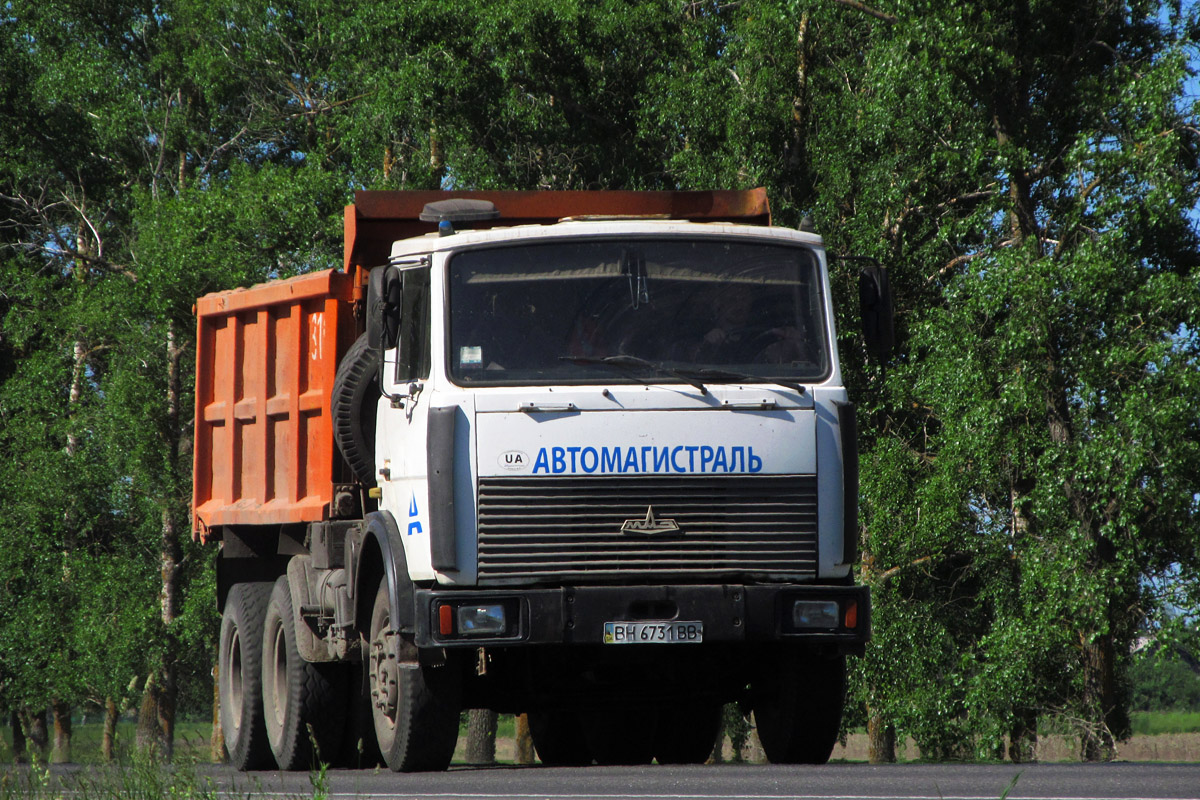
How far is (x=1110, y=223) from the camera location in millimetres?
20688

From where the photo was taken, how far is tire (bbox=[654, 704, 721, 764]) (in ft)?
38.8

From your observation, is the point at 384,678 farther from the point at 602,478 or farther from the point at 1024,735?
the point at 1024,735

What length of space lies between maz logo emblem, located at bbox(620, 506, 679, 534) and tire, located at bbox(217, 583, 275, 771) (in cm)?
462

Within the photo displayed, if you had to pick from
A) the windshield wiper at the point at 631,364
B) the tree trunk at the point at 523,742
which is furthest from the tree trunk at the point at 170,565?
the windshield wiper at the point at 631,364

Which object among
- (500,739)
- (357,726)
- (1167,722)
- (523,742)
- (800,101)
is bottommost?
(1167,722)

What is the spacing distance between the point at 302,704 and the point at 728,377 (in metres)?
4.15

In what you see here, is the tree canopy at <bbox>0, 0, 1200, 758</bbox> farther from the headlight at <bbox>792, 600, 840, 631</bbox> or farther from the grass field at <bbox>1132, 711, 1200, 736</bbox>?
the grass field at <bbox>1132, 711, 1200, 736</bbox>

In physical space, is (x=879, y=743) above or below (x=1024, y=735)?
below

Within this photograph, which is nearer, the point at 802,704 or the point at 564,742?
the point at 802,704

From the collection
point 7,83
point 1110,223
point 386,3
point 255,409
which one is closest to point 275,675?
point 255,409

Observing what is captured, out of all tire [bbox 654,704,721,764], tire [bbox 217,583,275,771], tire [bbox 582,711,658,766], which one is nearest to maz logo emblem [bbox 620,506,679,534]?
tire [bbox 654,704,721,764]

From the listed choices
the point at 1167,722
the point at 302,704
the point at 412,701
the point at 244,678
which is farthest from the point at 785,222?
the point at 1167,722

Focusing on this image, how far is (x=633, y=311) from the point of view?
9.01 meters

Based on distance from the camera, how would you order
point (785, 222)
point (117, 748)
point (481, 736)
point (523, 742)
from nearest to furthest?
point (117, 748) → point (785, 222) → point (481, 736) → point (523, 742)
